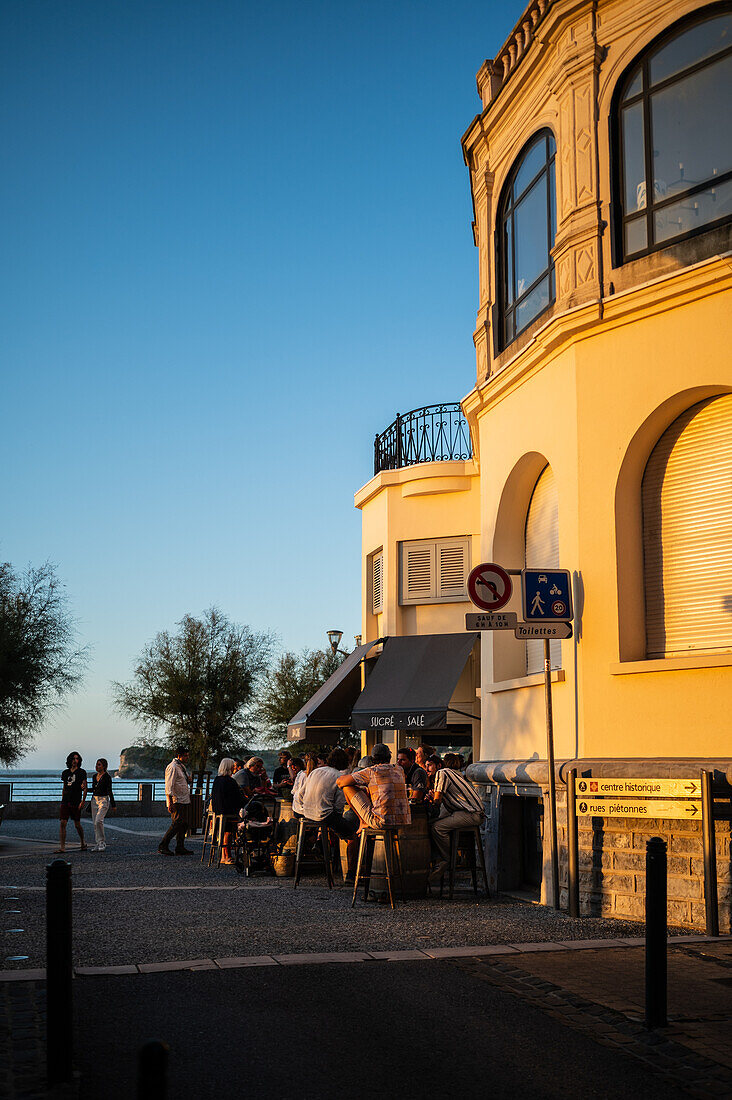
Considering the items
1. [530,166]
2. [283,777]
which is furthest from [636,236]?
[283,777]

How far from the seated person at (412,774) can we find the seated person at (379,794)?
1.93 metres

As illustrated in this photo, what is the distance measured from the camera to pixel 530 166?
14.2 meters

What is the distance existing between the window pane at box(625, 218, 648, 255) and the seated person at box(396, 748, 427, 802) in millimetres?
6509

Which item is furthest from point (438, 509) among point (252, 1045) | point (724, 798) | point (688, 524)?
point (252, 1045)

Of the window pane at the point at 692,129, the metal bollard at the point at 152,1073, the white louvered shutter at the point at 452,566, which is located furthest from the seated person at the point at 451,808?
the white louvered shutter at the point at 452,566

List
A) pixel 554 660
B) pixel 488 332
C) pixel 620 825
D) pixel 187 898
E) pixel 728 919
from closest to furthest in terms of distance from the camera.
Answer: pixel 728 919 < pixel 620 825 < pixel 187 898 < pixel 554 660 < pixel 488 332

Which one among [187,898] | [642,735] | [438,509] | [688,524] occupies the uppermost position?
[438,509]

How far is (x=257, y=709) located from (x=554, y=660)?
29.0 meters

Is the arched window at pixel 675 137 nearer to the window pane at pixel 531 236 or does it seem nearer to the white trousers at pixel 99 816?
the window pane at pixel 531 236

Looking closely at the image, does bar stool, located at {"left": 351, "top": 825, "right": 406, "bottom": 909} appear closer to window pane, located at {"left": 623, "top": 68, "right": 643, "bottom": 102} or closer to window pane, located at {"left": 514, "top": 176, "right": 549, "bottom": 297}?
window pane, located at {"left": 514, "top": 176, "right": 549, "bottom": 297}

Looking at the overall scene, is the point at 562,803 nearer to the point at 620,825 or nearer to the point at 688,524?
the point at 620,825

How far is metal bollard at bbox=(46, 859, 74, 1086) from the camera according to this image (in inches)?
205

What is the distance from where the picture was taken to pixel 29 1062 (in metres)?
5.53

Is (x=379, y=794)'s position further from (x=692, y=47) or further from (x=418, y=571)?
(x=418, y=571)
